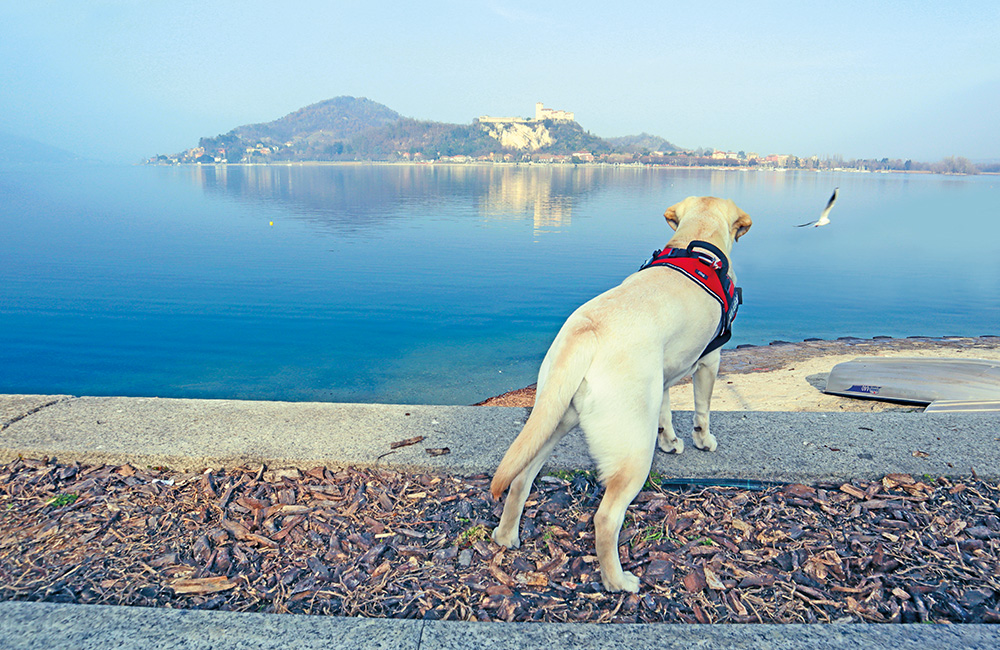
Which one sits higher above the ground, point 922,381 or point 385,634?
point 385,634

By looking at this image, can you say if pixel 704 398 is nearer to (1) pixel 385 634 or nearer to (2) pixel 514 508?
(2) pixel 514 508

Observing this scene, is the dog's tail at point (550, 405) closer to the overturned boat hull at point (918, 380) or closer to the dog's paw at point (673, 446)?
the dog's paw at point (673, 446)

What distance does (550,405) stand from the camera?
275cm

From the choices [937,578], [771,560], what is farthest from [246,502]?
[937,578]

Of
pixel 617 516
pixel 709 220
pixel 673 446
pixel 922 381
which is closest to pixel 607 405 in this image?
pixel 617 516

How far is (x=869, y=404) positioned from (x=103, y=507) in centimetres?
748

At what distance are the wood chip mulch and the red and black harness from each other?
1.02 meters

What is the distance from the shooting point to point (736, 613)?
2559mm

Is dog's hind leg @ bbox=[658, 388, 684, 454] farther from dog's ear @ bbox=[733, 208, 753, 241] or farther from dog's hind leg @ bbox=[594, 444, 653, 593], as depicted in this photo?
dog's ear @ bbox=[733, 208, 753, 241]

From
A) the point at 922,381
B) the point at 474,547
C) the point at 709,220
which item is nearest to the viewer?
the point at 474,547

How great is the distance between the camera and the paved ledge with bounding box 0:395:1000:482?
3.66 metres

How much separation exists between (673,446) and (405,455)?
1.77 m

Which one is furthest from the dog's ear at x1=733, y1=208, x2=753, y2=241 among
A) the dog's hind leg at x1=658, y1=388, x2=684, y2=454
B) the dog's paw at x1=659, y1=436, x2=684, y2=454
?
the dog's paw at x1=659, y1=436, x2=684, y2=454

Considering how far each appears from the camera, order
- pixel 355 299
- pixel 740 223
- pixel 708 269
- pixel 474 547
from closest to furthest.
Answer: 1. pixel 474 547
2. pixel 708 269
3. pixel 740 223
4. pixel 355 299
